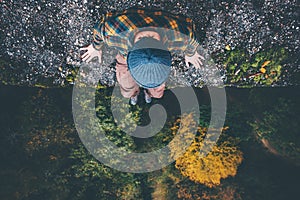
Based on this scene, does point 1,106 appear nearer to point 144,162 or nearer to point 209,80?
point 144,162

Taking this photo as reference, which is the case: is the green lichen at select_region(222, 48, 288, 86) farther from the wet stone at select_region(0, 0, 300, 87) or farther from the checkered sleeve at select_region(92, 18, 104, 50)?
the checkered sleeve at select_region(92, 18, 104, 50)

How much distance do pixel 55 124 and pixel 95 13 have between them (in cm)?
206

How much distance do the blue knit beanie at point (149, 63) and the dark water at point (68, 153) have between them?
8.84 feet

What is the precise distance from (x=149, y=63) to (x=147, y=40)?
0.43m

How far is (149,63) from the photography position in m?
3.42

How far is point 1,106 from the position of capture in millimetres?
6117

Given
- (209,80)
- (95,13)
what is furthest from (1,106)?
(209,80)

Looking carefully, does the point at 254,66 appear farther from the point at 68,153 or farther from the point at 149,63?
the point at 68,153

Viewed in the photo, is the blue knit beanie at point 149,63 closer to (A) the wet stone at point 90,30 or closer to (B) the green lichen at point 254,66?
(A) the wet stone at point 90,30

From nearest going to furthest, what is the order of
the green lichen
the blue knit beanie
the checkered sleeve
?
1. the blue knit beanie
2. the checkered sleeve
3. the green lichen

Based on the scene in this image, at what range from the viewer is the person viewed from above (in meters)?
3.49

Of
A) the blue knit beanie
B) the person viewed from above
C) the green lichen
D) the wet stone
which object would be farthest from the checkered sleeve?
the green lichen

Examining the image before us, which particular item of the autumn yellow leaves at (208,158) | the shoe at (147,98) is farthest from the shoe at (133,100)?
the autumn yellow leaves at (208,158)

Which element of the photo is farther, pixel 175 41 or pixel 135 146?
pixel 135 146
